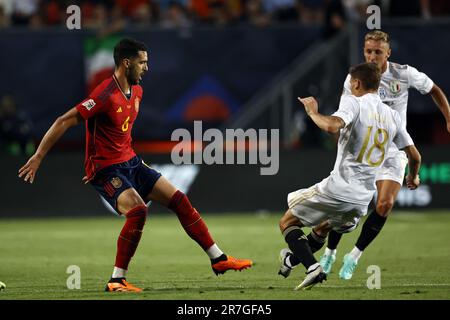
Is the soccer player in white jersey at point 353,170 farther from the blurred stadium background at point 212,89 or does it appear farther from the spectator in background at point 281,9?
the spectator in background at point 281,9

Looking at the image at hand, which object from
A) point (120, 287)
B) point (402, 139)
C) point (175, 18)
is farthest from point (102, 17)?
point (120, 287)

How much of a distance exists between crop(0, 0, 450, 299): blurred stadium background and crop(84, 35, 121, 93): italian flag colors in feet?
0.06

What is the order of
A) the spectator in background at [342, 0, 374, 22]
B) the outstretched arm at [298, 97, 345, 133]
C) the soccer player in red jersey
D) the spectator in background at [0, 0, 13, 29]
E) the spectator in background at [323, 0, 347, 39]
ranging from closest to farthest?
the outstretched arm at [298, 97, 345, 133]
the soccer player in red jersey
the spectator in background at [323, 0, 347, 39]
the spectator in background at [342, 0, 374, 22]
the spectator in background at [0, 0, 13, 29]

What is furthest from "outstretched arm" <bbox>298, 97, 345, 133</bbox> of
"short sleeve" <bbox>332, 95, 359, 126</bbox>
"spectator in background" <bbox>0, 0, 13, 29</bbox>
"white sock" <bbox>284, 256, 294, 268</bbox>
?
"spectator in background" <bbox>0, 0, 13, 29</bbox>

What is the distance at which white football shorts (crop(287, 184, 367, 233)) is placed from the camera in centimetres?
902

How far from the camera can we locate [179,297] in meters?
8.50

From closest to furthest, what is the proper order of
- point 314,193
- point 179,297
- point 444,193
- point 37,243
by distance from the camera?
point 179,297 → point 314,193 → point 37,243 → point 444,193

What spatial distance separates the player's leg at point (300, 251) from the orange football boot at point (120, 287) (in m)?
1.38

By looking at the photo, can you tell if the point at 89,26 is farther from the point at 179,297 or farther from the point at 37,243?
the point at 179,297

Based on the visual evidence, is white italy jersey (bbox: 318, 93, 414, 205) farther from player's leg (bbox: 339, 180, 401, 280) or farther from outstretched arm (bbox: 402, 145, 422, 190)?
player's leg (bbox: 339, 180, 401, 280)

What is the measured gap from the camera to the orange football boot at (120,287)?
897 cm

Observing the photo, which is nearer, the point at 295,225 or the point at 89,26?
the point at 295,225

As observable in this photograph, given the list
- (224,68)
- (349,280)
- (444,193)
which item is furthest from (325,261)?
(224,68)

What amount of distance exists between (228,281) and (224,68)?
9.78 m
